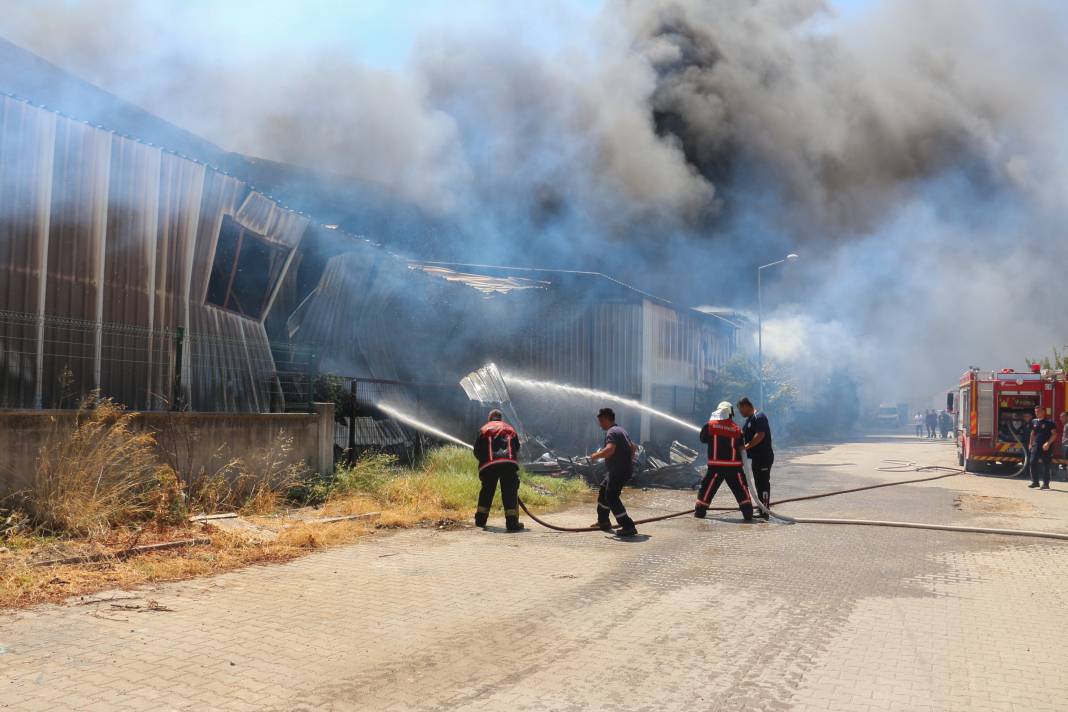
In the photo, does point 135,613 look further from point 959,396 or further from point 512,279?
point 959,396

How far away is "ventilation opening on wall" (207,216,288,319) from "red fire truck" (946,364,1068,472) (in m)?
13.4

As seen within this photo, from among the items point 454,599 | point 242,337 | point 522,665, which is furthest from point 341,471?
point 522,665

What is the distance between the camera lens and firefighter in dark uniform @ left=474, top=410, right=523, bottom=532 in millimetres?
8547

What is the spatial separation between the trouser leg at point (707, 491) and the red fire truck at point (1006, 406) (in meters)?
9.86

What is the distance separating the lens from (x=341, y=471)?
10180mm

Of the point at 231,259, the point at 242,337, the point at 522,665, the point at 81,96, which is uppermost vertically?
the point at 81,96

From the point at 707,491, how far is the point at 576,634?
200 inches

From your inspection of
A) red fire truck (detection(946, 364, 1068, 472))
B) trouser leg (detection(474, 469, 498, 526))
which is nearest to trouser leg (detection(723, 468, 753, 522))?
trouser leg (detection(474, 469, 498, 526))

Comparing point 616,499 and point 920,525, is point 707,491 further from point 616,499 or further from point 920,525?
point 920,525

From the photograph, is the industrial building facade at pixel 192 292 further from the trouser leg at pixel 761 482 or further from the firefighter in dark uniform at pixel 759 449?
the trouser leg at pixel 761 482

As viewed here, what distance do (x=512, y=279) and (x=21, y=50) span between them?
14.5 metres

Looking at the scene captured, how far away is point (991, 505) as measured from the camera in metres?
11.5

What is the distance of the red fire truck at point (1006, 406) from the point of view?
16.5 metres

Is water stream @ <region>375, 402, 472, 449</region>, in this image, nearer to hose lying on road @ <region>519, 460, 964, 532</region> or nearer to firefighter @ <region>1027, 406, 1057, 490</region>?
hose lying on road @ <region>519, 460, 964, 532</region>
